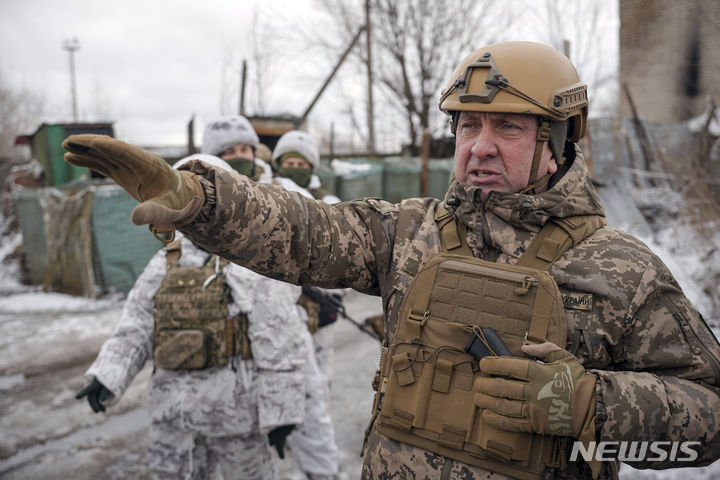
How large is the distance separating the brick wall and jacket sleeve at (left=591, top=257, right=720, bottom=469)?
16.6 metres

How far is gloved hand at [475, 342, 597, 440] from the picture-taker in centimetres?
127

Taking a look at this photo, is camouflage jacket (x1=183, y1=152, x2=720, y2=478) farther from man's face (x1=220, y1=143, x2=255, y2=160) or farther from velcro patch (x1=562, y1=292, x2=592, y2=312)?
man's face (x1=220, y1=143, x2=255, y2=160)

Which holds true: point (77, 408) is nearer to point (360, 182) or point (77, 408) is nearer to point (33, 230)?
point (33, 230)

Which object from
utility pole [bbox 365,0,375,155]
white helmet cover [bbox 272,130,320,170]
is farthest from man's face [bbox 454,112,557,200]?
utility pole [bbox 365,0,375,155]

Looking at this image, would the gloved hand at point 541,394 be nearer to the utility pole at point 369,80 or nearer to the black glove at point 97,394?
the black glove at point 97,394

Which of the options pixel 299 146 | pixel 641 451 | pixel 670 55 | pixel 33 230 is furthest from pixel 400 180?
pixel 670 55

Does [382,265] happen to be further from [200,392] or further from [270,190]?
[200,392]

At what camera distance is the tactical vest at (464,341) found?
4.39ft

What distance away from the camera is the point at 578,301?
139 centimetres

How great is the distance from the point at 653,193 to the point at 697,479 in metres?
7.11

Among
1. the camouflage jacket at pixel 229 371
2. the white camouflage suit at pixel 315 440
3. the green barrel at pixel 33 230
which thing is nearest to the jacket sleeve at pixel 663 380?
the camouflage jacket at pixel 229 371

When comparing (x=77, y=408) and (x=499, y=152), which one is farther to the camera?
(x=77, y=408)

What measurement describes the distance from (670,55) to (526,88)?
1803 cm

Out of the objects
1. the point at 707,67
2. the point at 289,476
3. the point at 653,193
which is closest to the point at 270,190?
the point at 289,476
